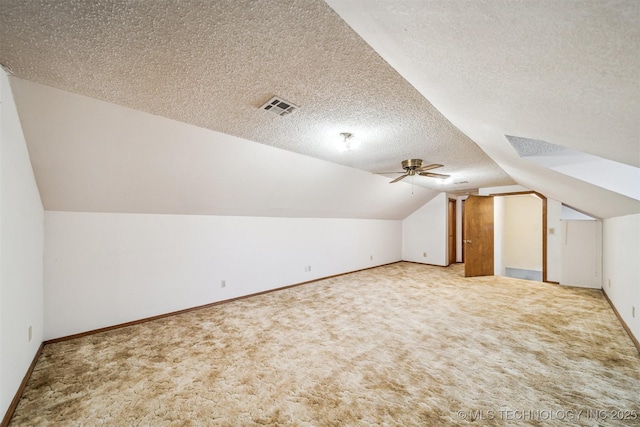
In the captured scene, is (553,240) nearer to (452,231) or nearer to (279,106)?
(452,231)

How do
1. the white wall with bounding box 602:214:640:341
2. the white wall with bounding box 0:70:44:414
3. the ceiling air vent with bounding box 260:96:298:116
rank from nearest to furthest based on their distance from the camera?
the white wall with bounding box 0:70:44:414, the ceiling air vent with bounding box 260:96:298:116, the white wall with bounding box 602:214:640:341

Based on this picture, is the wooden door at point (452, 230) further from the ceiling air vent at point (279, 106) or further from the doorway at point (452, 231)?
the ceiling air vent at point (279, 106)

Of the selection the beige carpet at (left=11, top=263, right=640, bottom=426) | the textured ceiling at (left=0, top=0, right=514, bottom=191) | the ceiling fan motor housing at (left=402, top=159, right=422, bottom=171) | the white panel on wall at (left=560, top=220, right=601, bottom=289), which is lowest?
the beige carpet at (left=11, top=263, right=640, bottom=426)

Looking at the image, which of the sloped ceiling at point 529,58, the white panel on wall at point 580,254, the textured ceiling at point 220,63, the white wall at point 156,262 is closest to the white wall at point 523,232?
the white panel on wall at point 580,254

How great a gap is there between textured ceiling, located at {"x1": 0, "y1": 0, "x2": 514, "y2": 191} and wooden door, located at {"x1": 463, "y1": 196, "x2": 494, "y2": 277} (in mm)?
4432

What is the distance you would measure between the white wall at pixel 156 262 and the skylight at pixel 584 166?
3708mm

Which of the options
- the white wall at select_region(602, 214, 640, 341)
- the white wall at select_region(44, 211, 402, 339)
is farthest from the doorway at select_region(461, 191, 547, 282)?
the white wall at select_region(44, 211, 402, 339)

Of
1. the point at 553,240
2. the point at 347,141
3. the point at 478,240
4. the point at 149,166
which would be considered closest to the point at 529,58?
the point at 347,141

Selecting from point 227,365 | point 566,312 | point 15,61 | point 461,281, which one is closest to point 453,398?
point 227,365

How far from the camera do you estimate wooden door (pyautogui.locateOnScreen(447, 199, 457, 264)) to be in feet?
25.0

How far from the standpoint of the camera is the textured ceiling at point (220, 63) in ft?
3.60

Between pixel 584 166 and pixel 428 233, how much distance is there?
16.6 ft

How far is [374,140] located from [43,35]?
254 cm

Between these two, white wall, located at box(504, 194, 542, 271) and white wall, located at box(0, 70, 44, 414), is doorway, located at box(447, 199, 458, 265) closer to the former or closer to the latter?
white wall, located at box(504, 194, 542, 271)
